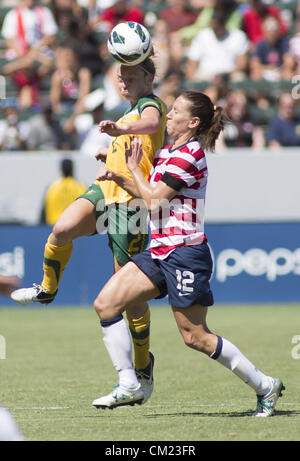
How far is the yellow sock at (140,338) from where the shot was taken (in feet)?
23.0

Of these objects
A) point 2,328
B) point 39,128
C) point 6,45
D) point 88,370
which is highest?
point 6,45

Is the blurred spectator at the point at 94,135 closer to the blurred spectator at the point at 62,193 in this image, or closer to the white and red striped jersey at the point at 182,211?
the blurred spectator at the point at 62,193

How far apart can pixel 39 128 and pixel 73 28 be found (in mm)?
2601

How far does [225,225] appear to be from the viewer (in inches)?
573

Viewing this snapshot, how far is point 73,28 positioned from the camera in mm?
17328

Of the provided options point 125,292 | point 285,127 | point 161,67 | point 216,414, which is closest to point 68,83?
point 161,67

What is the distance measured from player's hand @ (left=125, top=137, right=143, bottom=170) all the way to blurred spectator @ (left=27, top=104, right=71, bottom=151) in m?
9.54

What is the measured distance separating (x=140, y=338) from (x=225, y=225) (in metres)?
7.70

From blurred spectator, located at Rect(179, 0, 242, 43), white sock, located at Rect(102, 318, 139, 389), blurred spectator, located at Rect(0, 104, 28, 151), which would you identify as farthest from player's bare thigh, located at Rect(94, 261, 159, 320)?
blurred spectator, located at Rect(179, 0, 242, 43)

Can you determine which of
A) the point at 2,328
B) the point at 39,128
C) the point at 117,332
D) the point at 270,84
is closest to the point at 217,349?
the point at 117,332

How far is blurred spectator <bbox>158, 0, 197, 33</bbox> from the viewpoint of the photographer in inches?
704

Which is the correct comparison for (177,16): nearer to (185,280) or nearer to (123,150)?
(123,150)

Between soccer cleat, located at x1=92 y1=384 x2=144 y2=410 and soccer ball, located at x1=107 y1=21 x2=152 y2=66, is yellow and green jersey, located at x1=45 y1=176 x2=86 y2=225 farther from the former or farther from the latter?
soccer cleat, located at x1=92 y1=384 x2=144 y2=410

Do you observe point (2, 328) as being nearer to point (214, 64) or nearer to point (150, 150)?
point (150, 150)
